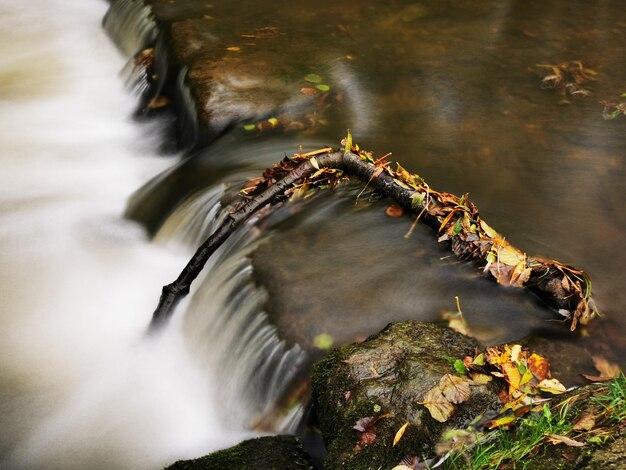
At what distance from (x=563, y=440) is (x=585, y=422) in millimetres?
162

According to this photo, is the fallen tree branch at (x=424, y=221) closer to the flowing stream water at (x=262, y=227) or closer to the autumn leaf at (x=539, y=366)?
the flowing stream water at (x=262, y=227)

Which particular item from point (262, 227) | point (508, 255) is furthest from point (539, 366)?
point (262, 227)

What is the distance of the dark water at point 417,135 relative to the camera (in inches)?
137

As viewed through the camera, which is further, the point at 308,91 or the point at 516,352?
the point at 308,91

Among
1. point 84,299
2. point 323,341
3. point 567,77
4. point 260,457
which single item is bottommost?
point 84,299

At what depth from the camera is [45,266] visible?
4.98 m

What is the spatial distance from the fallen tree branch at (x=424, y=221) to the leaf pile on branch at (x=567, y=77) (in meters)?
2.58

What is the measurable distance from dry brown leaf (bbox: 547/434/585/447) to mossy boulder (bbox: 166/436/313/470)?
1.13 m

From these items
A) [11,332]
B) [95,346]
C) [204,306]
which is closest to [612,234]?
[204,306]

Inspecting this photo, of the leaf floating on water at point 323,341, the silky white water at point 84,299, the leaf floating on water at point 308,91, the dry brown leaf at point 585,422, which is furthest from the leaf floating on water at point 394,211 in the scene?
the leaf floating on water at point 308,91

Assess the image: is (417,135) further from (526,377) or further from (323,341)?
(526,377)

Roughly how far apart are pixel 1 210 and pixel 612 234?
16.8ft

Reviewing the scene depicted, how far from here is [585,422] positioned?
8.11ft

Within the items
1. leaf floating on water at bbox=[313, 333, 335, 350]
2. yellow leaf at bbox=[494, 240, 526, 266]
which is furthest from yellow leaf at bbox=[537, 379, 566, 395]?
leaf floating on water at bbox=[313, 333, 335, 350]
